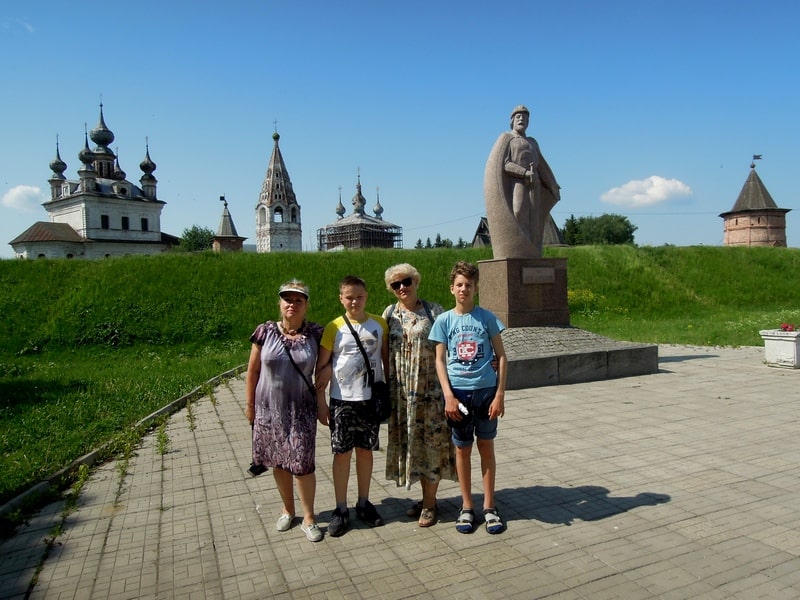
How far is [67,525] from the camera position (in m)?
3.99

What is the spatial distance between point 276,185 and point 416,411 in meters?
70.5

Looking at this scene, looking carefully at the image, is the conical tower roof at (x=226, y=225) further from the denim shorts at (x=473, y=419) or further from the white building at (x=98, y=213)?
the denim shorts at (x=473, y=419)

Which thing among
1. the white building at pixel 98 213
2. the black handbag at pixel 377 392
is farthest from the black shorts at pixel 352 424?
the white building at pixel 98 213

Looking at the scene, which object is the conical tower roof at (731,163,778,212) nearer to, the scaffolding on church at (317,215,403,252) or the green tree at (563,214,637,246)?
the green tree at (563,214,637,246)

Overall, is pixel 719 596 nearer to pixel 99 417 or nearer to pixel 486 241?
pixel 99 417

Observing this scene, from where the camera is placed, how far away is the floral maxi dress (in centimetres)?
367

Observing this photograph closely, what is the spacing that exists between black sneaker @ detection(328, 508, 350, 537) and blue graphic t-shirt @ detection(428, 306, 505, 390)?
1133 mm

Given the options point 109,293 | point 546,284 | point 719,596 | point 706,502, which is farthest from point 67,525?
point 109,293

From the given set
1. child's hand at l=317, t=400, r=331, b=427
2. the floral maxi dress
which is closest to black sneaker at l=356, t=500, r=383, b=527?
the floral maxi dress

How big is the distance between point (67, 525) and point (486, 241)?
156 ft

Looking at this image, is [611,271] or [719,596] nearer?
[719,596]

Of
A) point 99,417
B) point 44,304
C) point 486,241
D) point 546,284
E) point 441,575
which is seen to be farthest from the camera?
point 486,241

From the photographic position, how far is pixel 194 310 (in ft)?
59.6

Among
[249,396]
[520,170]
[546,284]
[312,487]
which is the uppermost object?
[520,170]
